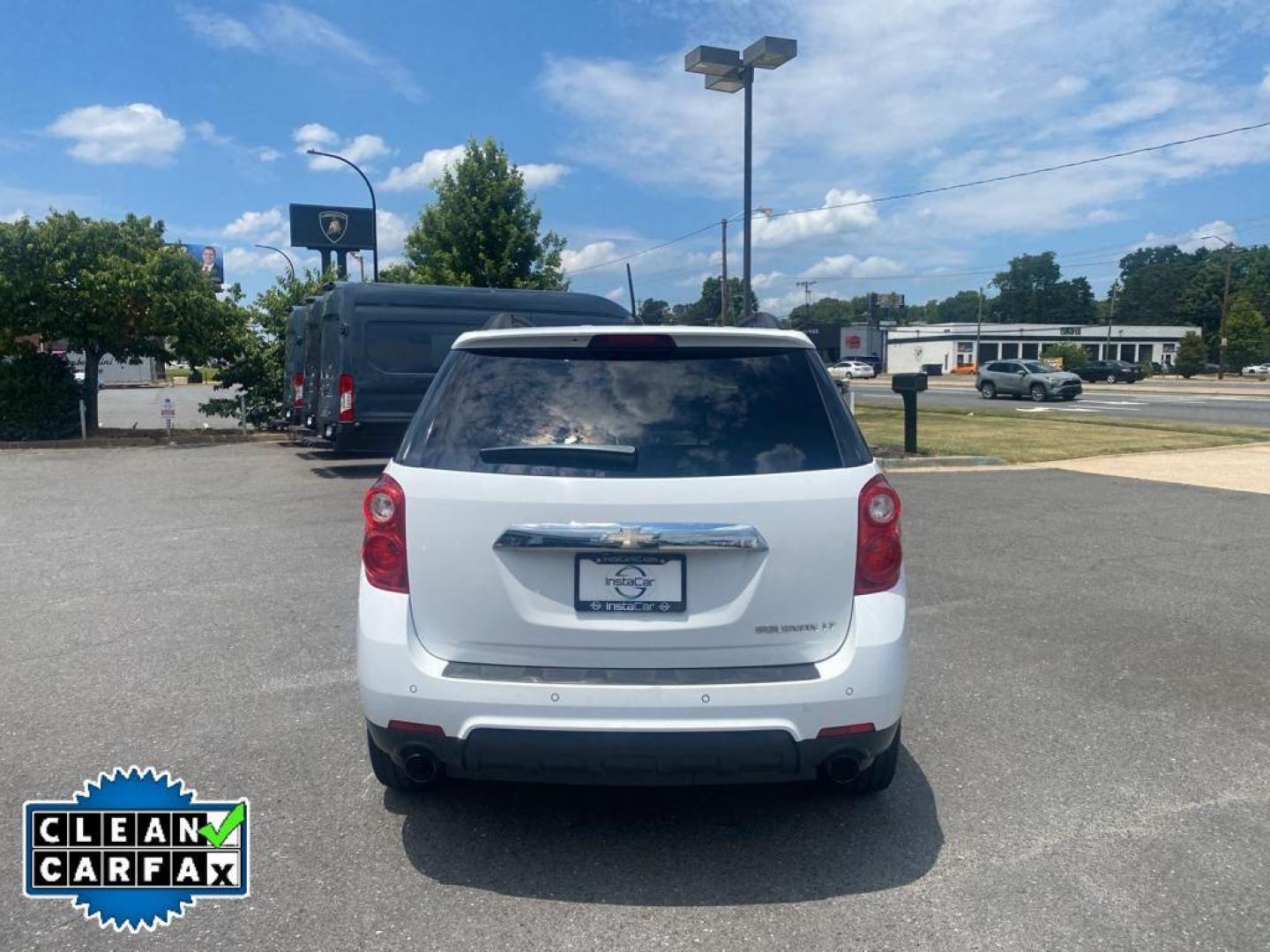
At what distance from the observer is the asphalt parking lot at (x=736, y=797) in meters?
3.04

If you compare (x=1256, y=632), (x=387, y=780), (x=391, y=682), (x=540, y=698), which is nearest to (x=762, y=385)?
(x=540, y=698)

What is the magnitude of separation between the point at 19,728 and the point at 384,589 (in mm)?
2387

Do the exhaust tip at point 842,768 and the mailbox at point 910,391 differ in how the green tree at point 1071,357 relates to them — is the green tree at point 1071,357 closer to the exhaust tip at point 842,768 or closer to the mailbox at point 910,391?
the mailbox at point 910,391

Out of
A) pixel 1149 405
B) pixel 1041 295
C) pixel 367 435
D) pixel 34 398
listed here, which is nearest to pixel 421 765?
pixel 367 435

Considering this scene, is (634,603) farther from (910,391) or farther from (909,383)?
(910,391)

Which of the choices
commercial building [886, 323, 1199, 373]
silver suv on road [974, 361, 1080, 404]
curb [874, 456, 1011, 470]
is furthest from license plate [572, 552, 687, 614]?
commercial building [886, 323, 1199, 373]

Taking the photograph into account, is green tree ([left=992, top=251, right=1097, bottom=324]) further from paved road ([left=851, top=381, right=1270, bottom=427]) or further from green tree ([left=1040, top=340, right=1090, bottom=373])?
paved road ([left=851, top=381, right=1270, bottom=427])

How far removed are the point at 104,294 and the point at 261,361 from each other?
322 centimetres

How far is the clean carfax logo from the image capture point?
125 inches

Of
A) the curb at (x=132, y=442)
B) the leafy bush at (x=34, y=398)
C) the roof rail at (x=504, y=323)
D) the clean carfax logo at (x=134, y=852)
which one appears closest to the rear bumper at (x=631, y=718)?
the clean carfax logo at (x=134, y=852)

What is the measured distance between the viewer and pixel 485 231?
25.8 metres

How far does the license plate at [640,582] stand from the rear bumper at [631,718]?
0.22 meters

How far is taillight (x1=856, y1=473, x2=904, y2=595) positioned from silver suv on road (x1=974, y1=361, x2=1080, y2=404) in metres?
36.2

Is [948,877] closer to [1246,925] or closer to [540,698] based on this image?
[1246,925]
